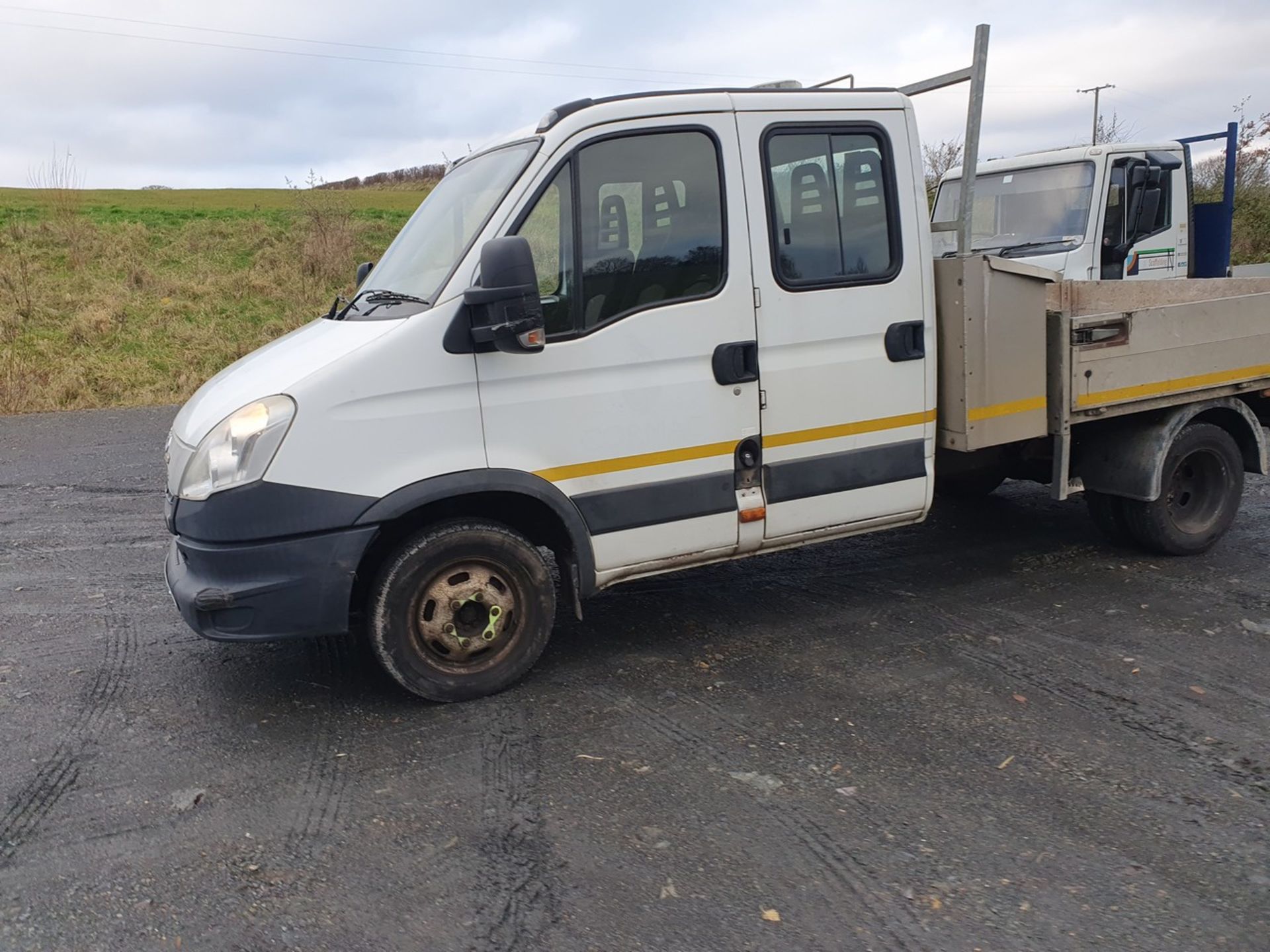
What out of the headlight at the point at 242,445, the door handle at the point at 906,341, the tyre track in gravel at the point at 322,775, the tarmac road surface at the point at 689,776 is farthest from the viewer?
the door handle at the point at 906,341

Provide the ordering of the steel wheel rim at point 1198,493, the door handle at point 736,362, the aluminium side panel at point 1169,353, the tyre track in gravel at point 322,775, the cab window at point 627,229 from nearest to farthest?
the tyre track in gravel at point 322,775
the cab window at point 627,229
the door handle at point 736,362
the aluminium side panel at point 1169,353
the steel wheel rim at point 1198,493

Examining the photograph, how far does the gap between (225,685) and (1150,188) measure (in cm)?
823

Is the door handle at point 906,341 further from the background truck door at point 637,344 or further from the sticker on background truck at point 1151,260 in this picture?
the sticker on background truck at point 1151,260

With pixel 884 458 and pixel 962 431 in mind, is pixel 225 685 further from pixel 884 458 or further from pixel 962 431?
pixel 962 431

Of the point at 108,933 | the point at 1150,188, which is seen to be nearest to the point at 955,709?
the point at 108,933

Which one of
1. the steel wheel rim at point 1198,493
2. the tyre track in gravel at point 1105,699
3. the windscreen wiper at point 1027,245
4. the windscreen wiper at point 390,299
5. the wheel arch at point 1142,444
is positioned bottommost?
the tyre track in gravel at point 1105,699

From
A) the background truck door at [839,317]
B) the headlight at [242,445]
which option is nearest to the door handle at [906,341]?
the background truck door at [839,317]

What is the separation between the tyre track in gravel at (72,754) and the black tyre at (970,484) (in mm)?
4784

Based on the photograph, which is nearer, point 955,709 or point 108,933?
point 108,933

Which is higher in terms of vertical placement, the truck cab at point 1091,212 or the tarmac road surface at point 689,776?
the truck cab at point 1091,212

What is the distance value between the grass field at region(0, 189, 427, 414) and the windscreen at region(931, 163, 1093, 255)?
33.5 ft

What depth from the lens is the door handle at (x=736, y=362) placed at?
15.2ft

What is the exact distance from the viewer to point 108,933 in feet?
9.78

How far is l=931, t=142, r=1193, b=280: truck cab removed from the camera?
29.0ft
